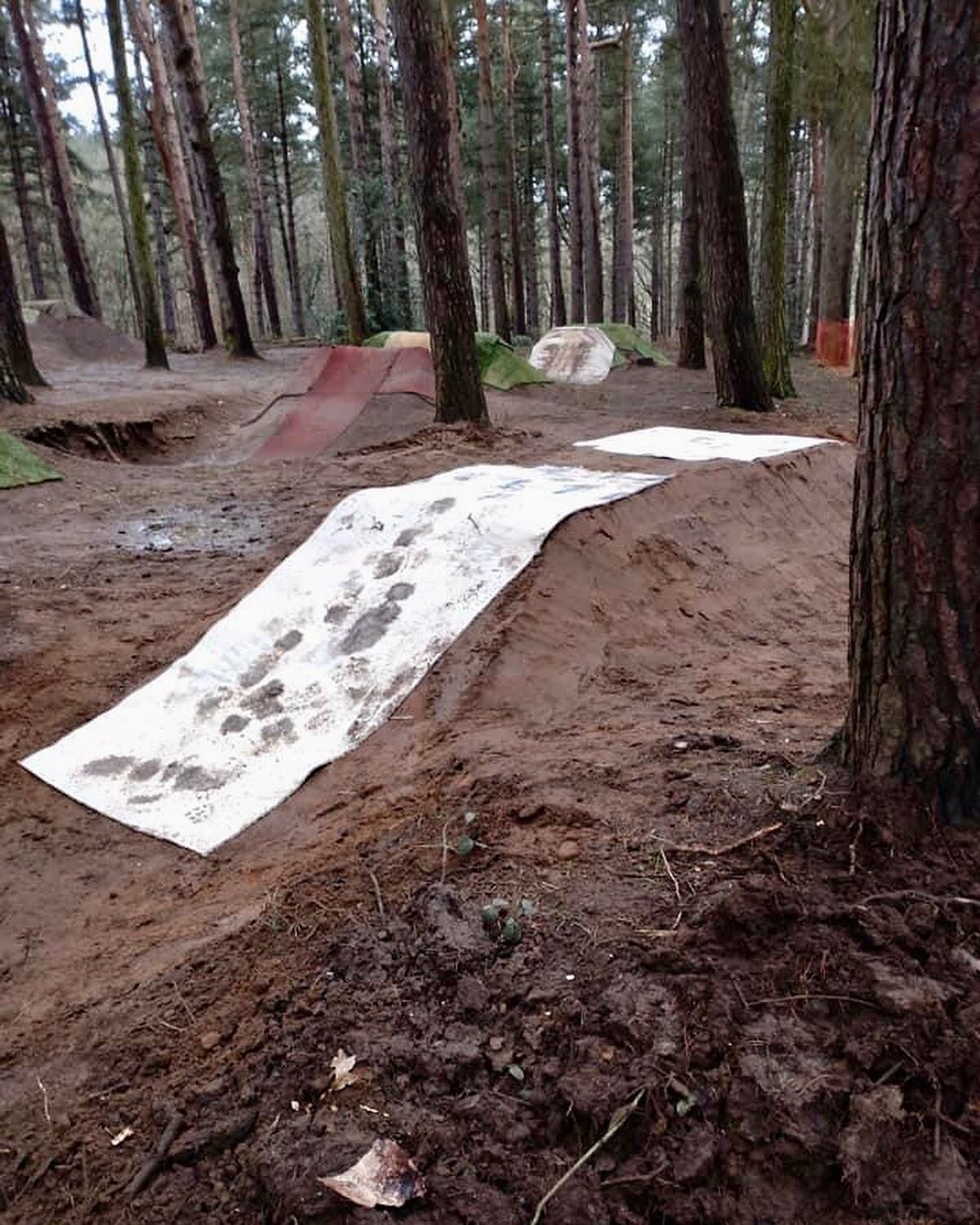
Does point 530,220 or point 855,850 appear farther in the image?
point 530,220

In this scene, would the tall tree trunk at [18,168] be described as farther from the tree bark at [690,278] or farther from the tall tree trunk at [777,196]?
the tall tree trunk at [777,196]

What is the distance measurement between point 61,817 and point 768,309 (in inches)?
374

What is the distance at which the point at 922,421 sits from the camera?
1.83 metres

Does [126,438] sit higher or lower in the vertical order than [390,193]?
lower

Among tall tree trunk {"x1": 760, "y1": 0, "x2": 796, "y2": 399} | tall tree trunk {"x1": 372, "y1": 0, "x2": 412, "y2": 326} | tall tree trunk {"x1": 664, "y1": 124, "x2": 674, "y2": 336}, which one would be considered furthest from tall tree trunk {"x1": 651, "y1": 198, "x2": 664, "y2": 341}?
tall tree trunk {"x1": 760, "y1": 0, "x2": 796, "y2": 399}

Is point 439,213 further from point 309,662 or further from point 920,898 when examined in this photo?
point 920,898

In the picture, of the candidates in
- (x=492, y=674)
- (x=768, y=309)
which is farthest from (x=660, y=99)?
(x=492, y=674)

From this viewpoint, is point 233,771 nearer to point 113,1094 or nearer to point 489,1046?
point 113,1094

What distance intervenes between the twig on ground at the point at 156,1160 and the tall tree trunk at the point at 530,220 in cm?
2355

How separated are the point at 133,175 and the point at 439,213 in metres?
7.98

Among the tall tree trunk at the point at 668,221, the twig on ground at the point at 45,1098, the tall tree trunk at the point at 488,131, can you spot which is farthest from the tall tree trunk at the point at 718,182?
the tall tree trunk at the point at 668,221

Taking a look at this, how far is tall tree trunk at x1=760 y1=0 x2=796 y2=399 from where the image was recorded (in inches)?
365

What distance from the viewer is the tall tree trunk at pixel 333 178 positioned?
12289mm

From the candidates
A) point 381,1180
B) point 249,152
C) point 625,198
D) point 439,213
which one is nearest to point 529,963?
point 381,1180
